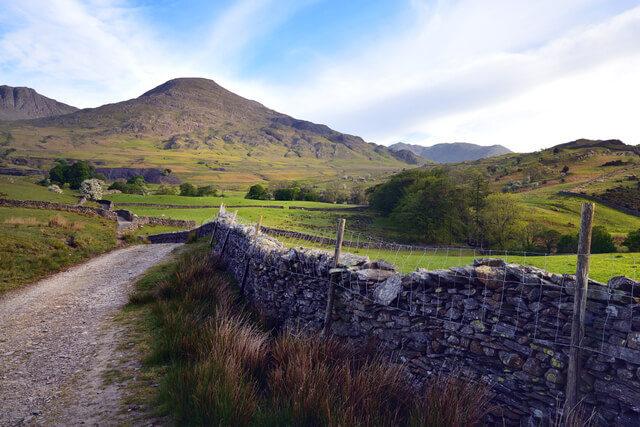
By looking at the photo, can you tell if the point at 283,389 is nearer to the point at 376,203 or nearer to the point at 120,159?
the point at 376,203

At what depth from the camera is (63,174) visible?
62906 millimetres

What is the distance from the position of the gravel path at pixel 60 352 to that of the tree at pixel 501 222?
124 ft

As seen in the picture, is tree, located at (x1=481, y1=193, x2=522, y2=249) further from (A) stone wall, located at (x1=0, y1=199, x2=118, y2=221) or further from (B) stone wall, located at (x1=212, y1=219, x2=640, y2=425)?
(A) stone wall, located at (x1=0, y1=199, x2=118, y2=221)

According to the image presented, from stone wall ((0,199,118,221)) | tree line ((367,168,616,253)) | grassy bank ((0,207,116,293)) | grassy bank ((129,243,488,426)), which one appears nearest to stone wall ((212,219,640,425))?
grassy bank ((129,243,488,426))

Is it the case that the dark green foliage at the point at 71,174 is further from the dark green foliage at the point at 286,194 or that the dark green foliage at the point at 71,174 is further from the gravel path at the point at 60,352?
the gravel path at the point at 60,352

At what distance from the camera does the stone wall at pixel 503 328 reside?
3.68m

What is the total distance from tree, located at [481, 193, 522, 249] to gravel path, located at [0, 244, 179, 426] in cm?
3793

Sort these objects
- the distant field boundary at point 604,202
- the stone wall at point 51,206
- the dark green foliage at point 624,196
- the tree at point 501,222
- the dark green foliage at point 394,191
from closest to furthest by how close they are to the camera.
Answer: the stone wall at point 51,206 → the tree at point 501,222 → the distant field boundary at point 604,202 → the dark green foliage at point 624,196 → the dark green foliage at point 394,191

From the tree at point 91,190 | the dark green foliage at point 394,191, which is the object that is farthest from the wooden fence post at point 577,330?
the dark green foliage at point 394,191

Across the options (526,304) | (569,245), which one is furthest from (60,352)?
(569,245)

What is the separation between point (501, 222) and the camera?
3641 centimetres

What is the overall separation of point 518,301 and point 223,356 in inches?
175

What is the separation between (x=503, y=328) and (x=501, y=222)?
Answer: 3725 cm

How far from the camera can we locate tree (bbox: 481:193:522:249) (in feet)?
116
